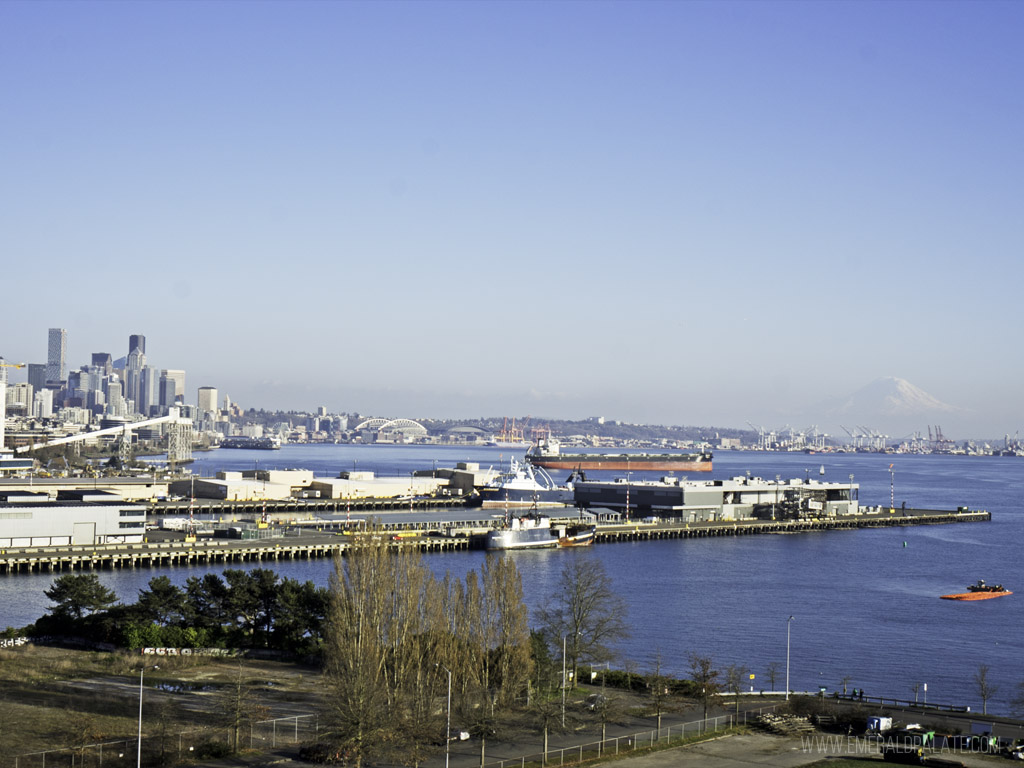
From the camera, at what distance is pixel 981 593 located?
2853 centimetres

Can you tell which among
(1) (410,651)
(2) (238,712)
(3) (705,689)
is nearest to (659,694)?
(3) (705,689)

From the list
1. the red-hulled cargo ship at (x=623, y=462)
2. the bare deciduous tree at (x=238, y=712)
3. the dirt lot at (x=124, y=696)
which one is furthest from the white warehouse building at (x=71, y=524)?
the red-hulled cargo ship at (x=623, y=462)

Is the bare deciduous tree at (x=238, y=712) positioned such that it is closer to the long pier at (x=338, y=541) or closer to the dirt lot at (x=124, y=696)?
the dirt lot at (x=124, y=696)

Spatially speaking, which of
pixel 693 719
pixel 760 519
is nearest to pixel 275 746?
pixel 693 719

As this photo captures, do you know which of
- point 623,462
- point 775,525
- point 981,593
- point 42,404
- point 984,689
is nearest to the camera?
point 984,689

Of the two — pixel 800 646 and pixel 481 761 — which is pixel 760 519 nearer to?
pixel 800 646

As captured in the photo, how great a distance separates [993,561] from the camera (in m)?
36.6

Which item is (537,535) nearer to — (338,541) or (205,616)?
(338,541)

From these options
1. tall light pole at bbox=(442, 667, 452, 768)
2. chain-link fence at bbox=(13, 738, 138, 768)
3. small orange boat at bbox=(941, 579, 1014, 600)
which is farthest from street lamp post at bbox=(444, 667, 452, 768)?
small orange boat at bbox=(941, 579, 1014, 600)

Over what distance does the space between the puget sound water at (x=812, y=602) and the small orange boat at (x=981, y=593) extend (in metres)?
0.38

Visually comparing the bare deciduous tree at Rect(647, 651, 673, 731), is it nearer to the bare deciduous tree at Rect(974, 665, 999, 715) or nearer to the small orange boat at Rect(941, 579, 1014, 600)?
the bare deciduous tree at Rect(974, 665, 999, 715)

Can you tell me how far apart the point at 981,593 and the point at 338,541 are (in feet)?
58.4

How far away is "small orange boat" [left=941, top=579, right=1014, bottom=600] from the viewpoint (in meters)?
28.3

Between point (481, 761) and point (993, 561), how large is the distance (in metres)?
28.8
